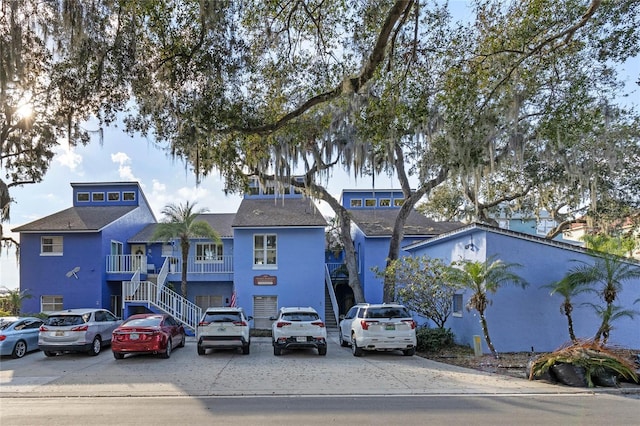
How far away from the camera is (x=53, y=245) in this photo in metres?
23.9

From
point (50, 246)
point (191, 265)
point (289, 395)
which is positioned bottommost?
point (289, 395)

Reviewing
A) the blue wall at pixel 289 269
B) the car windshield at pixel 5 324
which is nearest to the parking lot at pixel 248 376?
the car windshield at pixel 5 324

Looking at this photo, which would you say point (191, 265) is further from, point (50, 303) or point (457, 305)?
point (457, 305)

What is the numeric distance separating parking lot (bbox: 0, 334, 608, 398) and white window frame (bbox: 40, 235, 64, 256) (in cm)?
1054

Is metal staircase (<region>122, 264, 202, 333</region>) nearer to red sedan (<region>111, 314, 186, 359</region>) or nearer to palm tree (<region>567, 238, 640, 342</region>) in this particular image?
red sedan (<region>111, 314, 186, 359</region>)

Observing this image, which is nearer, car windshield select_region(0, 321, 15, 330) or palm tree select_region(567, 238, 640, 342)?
palm tree select_region(567, 238, 640, 342)

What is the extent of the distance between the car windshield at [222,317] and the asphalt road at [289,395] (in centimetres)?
138

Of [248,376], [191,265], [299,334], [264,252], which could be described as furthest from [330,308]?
[248,376]

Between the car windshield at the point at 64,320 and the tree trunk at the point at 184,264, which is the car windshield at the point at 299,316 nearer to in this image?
the car windshield at the point at 64,320

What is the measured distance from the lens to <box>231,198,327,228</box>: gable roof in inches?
898

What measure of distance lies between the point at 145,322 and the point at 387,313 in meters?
7.50

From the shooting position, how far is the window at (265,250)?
911 inches

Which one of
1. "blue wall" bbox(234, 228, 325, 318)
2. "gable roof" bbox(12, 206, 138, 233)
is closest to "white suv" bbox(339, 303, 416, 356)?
"blue wall" bbox(234, 228, 325, 318)

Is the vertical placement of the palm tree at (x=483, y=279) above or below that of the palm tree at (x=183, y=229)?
below
